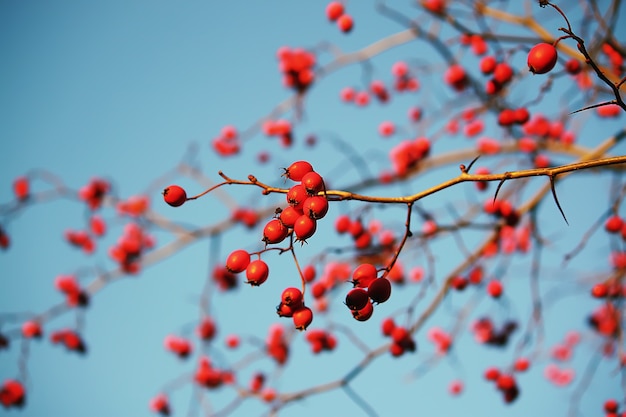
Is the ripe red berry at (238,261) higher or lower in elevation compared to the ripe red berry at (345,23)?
lower

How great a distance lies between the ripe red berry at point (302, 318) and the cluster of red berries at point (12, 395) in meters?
5.20

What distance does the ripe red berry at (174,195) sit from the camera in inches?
64.0

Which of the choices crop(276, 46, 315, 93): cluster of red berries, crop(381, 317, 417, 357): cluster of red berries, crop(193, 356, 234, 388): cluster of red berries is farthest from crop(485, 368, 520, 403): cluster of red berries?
crop(276, 46, 315, 93): cluster of red berries

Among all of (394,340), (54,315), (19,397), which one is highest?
(394,340)

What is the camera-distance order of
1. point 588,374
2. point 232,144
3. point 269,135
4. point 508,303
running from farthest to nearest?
point 232,144
point 269,135
point 508,303
point 588,374

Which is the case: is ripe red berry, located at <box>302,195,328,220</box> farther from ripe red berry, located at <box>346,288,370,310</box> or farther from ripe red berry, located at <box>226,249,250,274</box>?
ripe red berry, located at <box>226,249,250,274</box>

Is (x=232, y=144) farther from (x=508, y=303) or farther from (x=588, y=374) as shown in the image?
(x=588, y=374)

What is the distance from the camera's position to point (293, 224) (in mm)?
1495

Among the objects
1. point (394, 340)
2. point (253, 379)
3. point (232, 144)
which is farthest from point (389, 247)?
point (232, 144)

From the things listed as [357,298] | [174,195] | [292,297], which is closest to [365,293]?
[357,298]

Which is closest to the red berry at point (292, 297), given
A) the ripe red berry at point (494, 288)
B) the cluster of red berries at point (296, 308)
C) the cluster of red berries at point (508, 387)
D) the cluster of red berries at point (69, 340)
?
the cluster of red berries at point (296, 308)

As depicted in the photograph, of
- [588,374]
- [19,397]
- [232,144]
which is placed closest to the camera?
[588,374]

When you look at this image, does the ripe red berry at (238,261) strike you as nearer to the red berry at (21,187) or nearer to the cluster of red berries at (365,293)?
the cluster of red berries at (365,293)

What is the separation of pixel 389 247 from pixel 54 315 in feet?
13.3
